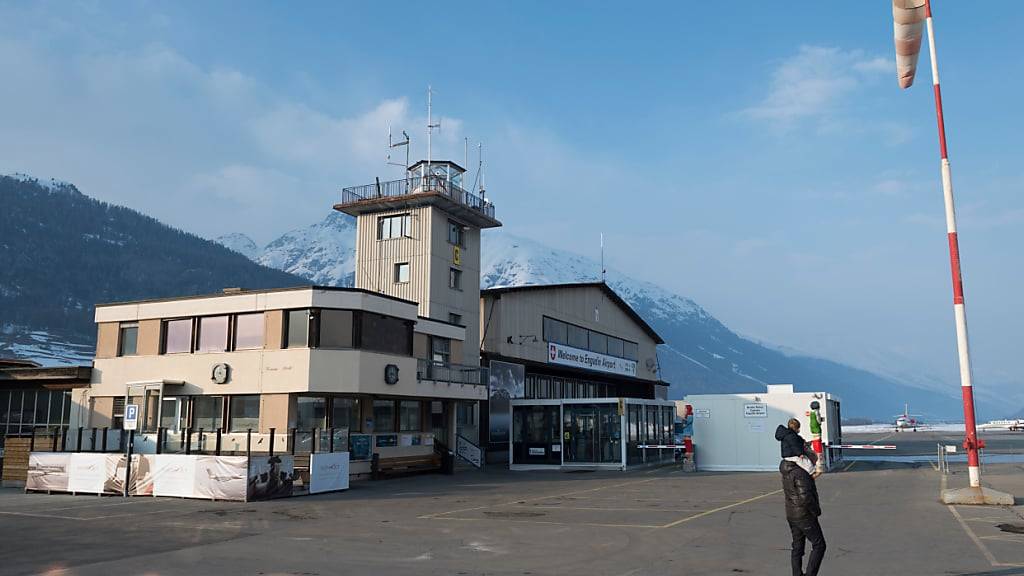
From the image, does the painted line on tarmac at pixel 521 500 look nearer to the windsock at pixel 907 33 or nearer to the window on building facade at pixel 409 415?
the window on building facade at pixel 409 415

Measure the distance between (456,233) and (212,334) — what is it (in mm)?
15358

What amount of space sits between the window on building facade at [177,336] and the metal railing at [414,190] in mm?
12758

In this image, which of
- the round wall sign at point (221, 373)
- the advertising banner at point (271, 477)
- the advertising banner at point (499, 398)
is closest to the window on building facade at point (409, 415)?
the round wall sign at point (221, 373)

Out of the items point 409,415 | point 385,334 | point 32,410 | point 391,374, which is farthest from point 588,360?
point 32,410

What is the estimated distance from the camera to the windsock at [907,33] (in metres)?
17.9

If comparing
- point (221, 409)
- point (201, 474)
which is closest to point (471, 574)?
point (201, 474)

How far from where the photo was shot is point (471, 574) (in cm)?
1120

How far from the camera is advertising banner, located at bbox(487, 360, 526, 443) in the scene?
42688 mm

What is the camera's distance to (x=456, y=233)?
142 feet

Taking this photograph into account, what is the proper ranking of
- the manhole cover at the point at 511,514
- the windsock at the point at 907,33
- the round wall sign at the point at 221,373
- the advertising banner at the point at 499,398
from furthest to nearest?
the advertising banner at the point at 499,398, the round wall sign at the point at 221,373, the manhole cover at the point at 511,514, the windsock at the point at 907,33

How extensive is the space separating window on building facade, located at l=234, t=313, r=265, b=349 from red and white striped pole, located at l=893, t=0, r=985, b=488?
75.5ft

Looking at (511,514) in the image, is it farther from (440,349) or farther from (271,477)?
(440,349)

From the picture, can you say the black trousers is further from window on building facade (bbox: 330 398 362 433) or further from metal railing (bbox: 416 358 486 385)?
metal railing (bbox: 416 358 486 385)

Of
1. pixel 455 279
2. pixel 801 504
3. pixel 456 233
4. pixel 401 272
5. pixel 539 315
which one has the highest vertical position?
pixel 456 233
